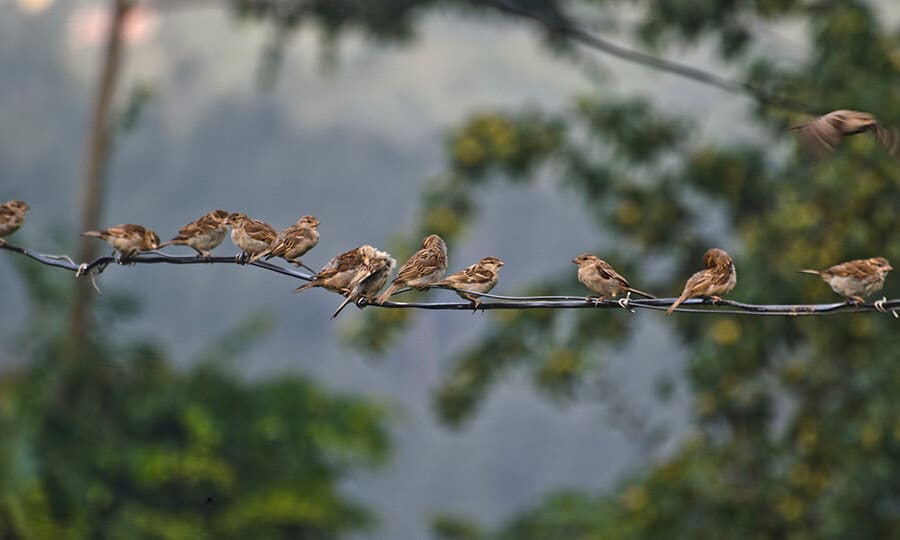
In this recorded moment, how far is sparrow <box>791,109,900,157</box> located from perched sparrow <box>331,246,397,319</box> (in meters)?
2.81

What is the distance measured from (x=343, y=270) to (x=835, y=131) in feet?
10.1

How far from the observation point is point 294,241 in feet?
16.8

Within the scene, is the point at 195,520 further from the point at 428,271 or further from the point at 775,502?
the point at 428,271

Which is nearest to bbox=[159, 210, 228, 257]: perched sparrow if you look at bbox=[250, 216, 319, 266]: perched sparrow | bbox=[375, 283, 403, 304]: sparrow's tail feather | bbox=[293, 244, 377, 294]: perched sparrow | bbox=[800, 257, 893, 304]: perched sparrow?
bbox=[250, 216, 319, 266]: perched sparrow

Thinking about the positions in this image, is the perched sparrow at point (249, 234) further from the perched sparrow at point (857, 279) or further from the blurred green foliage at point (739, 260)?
the blurred green foliage at point (739, 260)

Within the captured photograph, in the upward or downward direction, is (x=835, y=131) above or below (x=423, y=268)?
above

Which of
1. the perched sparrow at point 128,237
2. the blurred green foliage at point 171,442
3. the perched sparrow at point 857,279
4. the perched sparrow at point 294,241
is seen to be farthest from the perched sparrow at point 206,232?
the blurred green foliage at point 171,442

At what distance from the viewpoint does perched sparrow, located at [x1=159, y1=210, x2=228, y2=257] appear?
5312 mm

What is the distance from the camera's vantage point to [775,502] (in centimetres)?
1123

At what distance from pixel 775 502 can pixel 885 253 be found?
2.42 m

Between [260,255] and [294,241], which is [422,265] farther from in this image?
[260,255]

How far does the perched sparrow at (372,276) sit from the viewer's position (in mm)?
4727

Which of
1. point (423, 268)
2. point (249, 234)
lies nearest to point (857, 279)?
point (423, 268)

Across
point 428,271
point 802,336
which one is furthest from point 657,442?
point 428,271
